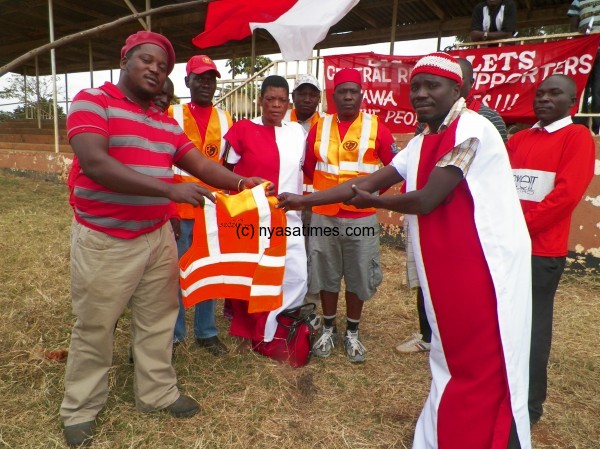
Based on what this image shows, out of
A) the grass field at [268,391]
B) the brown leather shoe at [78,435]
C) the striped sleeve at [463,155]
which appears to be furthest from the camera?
the grass field at [268,391]

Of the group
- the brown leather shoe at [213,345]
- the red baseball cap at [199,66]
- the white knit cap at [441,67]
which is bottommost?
the brown leather shoe at [213,345]

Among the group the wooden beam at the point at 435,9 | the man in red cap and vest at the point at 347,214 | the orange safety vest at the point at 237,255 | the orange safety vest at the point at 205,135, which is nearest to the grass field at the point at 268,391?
the man in red cap and vest at the point at 347,214

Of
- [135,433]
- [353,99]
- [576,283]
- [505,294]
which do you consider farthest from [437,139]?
[576,283]

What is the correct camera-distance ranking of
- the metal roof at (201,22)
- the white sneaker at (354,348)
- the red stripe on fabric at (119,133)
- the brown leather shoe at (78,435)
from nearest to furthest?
the red stripe on fabric at (119,133) < the brown leather shoe at (78,435) < the white sneaker at (354,348) < the metal roof at (201,22)

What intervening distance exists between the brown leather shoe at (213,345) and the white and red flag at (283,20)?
151 inches

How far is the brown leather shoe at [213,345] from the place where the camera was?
11.0 ft

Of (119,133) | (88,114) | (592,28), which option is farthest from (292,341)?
(592,28)

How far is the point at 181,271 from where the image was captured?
8.61 feet

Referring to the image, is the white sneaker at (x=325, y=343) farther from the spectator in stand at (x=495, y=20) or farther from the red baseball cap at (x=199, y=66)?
the spectator in stand at (x=495, y=20)

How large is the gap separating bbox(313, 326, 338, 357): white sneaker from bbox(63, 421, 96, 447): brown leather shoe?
1.68 meters

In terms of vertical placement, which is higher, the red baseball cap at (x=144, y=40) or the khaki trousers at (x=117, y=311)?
the red baseball cap at (x=144, y=40)

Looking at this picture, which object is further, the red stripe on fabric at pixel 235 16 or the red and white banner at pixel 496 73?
the red stripe on fabric at pixel 235 16

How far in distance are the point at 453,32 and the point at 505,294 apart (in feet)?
32.5

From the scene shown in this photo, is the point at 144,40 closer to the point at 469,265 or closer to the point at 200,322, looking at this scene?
the point at 469,265
